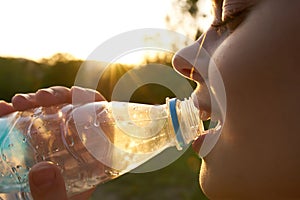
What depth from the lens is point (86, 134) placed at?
4.91 feet

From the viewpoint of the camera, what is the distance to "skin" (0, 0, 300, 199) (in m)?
1.17

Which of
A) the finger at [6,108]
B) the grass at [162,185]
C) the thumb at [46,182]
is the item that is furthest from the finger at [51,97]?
the grass at [162,185]

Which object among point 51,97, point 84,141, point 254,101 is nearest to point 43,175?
point 84,141

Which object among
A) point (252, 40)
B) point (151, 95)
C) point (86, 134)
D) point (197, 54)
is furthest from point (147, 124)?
point (151, 95)

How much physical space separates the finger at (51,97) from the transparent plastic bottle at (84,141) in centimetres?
3

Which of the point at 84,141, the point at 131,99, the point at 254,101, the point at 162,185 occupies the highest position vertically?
→ the point at 254,101

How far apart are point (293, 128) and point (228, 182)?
0.67 feet

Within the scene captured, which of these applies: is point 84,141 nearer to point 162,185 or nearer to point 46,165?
point 46,165

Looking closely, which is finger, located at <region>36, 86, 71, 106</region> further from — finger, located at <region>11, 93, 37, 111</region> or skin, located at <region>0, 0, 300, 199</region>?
skin, located at <region>0, 0, 300, 199</region>

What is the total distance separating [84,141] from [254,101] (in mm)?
483

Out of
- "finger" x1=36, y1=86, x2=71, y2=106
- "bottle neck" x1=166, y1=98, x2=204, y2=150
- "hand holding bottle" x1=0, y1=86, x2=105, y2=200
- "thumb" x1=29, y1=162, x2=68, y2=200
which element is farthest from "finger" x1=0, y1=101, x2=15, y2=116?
"bottle neck" x1=166, y1=98, x2=204, y2=150

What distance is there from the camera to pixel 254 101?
1227mm

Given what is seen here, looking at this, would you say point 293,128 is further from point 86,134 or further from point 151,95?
point 151,95

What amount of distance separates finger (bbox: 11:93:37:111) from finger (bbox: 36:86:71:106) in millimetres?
19
